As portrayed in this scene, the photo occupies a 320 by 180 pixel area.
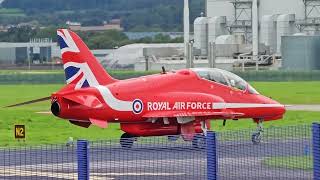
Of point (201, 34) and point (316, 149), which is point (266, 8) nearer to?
point (201, 34)

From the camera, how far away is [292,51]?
114312mm

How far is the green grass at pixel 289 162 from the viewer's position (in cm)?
2250

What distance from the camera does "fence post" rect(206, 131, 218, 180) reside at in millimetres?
20156

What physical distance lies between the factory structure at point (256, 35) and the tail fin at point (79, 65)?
251 ft

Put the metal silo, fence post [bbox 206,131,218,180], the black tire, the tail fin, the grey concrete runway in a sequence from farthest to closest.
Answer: the metal silo → the tail fin → the black tire → the grey concrete runway → fence post [bbox 206,131,218,180]

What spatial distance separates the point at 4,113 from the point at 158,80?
15.0m

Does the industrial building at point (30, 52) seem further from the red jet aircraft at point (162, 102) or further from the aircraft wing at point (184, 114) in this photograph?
the aircraft wing at point (184, 114)

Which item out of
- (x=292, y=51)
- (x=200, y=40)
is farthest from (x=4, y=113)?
(x=200, y=40)

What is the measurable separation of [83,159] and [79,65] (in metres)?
16.7

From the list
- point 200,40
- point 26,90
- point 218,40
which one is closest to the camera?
point 26,90

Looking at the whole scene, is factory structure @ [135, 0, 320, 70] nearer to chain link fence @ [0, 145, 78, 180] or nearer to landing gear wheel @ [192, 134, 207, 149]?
chain link fence @ [0, 145, 78, 180]

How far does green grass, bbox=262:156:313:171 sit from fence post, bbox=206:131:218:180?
2190 mm

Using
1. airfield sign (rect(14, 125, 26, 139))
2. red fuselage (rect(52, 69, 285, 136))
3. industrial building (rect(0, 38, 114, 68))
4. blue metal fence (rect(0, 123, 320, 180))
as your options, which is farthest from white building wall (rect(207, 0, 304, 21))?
blue metal fence (rect(0, 123, 320, 180))

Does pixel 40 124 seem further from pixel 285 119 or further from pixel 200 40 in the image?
pixel 200 40
